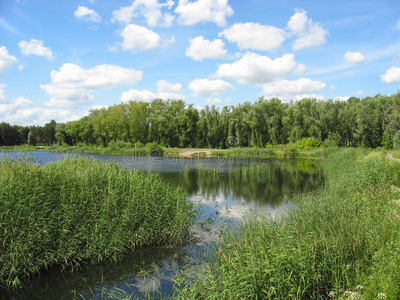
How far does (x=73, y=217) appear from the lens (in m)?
8.38

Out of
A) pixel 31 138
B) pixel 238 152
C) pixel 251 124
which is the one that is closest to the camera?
pixel 238 152

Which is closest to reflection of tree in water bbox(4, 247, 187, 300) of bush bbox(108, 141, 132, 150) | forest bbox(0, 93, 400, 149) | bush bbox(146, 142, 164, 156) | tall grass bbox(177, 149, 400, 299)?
tall grass bbox(177, 149, 400, 299)

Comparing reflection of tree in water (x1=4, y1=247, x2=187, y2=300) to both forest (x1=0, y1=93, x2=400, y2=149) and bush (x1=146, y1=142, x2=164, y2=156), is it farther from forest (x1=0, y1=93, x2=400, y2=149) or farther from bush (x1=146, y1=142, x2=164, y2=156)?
bush (x1=146, y1=142, x2=164, y2=156)

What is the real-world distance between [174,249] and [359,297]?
247 inches

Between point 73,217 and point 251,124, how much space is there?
5501 centimetres

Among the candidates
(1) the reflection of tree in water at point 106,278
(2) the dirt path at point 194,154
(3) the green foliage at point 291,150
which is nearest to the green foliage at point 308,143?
(3) the green foliage at point 291,150

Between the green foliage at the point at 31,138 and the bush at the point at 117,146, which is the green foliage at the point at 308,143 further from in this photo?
the green foliage at the point at 31,138

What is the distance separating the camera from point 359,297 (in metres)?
4.49

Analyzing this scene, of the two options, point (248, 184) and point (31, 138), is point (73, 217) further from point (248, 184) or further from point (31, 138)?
point (31, 138)

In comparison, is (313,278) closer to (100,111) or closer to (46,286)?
(46,286)

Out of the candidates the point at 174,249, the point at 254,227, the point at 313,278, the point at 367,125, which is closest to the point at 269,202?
the point at 174,249

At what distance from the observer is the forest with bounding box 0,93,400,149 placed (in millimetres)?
52125

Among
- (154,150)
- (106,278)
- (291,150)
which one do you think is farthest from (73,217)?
(154,150)

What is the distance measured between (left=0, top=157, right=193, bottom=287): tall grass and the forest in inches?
1501
